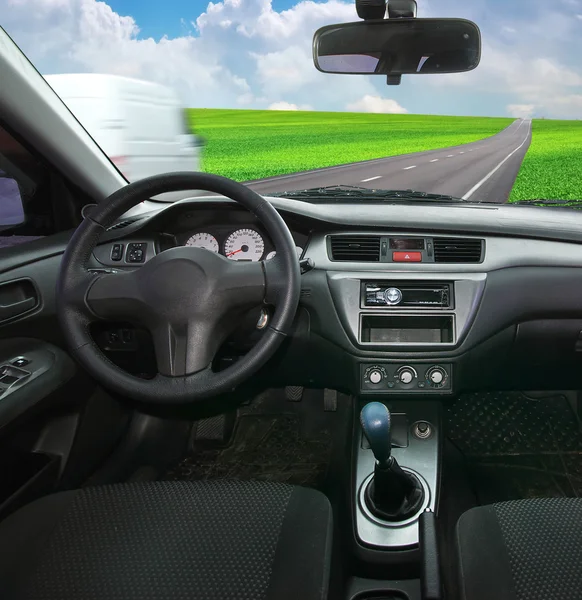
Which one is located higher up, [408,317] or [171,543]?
[408,317]

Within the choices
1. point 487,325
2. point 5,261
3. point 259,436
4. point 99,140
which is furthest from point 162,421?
point 487,325

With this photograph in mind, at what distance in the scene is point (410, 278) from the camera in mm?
2389

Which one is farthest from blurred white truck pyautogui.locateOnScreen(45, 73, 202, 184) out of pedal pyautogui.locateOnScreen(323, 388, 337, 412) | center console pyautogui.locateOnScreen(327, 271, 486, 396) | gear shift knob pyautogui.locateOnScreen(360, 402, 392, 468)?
gear shift knob pyautogui.locateOnScreen(360, 402, 392, 468)

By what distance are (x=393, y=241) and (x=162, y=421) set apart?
54.0 inches

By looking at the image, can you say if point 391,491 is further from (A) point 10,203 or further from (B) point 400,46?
(A) point 10,203

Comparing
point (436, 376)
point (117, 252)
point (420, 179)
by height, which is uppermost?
point (117, 252)

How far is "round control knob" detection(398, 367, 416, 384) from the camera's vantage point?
251 centimetres

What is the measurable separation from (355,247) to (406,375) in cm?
52

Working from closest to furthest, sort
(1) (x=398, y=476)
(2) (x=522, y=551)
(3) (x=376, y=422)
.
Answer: (2) (x=522, y=551) → (3) (x=376, y=422) → (1) (x=398, y=476)

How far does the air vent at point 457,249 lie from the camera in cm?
245

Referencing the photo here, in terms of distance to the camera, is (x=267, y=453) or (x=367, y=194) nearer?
(x=367, y=194)

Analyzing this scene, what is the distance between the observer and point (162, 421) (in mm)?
3037

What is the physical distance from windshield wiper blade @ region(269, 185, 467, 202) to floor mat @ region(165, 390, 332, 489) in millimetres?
1030

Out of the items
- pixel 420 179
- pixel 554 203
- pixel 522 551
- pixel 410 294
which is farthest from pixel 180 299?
pixel 420 179
